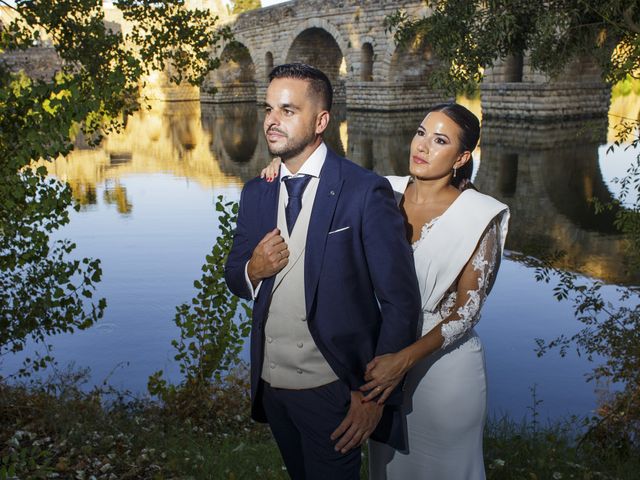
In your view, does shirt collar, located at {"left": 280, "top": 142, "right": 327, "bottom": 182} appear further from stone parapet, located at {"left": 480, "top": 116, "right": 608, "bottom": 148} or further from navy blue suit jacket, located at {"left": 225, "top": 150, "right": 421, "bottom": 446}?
stone parapet, located at {"left": 480, "top": 116, "right": 608, "bottom": 148}

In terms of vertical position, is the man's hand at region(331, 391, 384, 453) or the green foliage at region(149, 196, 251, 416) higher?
the man's hand at region(331, 391, 384, 453)

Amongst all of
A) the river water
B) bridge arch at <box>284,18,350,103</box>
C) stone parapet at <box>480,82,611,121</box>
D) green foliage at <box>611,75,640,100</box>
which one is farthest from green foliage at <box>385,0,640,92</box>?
green foliage at <box>611,75,640,100</box>

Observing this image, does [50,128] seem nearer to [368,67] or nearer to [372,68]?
[372,68]

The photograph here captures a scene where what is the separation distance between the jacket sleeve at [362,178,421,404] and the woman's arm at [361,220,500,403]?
7 centimetres

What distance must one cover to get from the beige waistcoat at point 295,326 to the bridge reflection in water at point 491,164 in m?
4.77

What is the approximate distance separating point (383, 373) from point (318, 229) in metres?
0.48

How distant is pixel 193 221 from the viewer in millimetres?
11922

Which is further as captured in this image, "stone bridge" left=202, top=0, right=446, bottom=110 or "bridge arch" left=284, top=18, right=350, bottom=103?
"bridge arch" left=284, top=18, right=350, bottom=103

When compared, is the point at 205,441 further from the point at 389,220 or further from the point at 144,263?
the point at 144,263

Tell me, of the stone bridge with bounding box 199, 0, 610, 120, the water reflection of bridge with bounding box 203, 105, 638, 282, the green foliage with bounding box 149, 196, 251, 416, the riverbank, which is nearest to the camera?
the riverbank

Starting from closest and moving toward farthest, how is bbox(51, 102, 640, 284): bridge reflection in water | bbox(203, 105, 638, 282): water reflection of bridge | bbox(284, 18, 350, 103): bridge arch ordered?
bbox(203, 105, 638, 282): water reflection of bridge
bbox(51, 102, 640, 284): bridge reflection in water
bbox(284, 18, 350, 103): bridge arch

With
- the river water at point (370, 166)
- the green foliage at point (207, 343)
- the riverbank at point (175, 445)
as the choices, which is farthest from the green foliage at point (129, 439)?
the river water at point (370, 166)

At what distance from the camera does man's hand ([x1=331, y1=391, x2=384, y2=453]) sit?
6.78 feet

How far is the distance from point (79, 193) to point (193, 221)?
387cm
